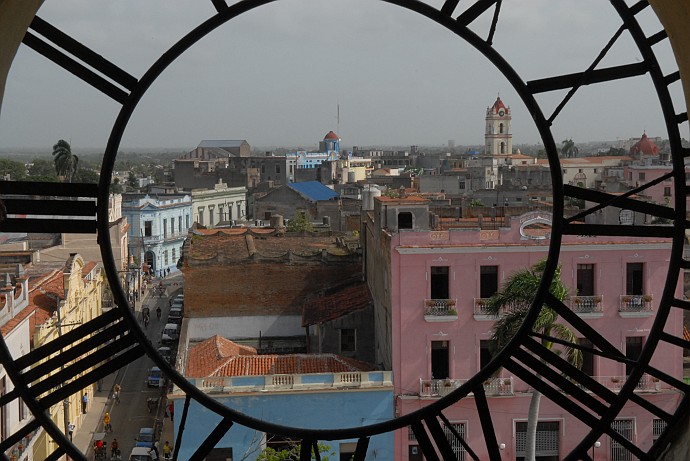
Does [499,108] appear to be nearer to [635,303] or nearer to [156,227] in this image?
[156,227]

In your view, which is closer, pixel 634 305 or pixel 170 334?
pixel 634 305

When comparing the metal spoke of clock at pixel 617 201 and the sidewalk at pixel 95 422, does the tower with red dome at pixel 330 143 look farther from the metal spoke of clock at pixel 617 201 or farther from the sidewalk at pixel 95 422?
the metal spoke of clock at pixel 617 201

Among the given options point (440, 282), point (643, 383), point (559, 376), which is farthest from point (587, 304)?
point (559, 376)

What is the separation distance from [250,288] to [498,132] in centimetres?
5889

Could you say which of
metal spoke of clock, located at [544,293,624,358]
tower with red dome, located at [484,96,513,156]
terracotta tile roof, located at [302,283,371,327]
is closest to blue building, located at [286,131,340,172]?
tower with red dome, located at [484,96,513,156]

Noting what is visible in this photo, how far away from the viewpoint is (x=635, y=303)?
13.8 meters

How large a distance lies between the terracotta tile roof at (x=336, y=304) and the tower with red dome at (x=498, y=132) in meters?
57.5

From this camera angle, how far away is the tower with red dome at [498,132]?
7344cm

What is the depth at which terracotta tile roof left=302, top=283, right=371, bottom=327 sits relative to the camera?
1598 centimetres

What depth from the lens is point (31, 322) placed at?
12.5 meters

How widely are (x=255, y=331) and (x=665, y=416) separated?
15814 millimetres

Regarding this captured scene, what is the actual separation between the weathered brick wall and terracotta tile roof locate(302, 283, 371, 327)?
0.62m

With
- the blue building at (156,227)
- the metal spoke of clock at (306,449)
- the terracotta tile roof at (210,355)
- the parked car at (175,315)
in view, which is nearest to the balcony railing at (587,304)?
the terracotta tile roof at (210,355)

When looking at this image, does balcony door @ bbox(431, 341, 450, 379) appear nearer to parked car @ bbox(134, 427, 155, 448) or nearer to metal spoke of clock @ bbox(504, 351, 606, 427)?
parked car @ bbox(134, 427, 155, 448)
